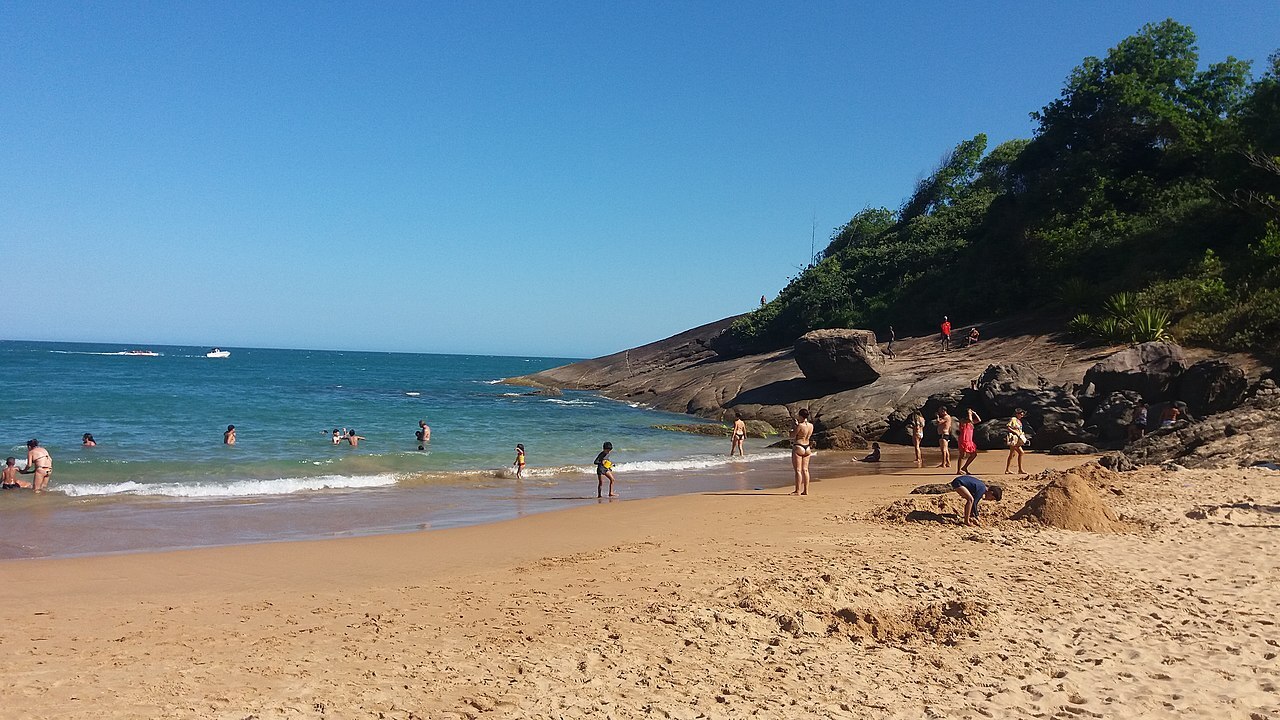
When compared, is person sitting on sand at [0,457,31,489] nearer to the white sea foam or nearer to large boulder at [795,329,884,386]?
the white sea foam

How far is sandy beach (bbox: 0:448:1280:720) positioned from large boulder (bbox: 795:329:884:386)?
18.0 m

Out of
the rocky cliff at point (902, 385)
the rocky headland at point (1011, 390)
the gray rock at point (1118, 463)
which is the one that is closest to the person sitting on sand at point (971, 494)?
the gray rock at point (1118, 463)

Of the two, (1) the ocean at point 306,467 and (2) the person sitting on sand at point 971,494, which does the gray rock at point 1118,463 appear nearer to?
(2) the person sitting on sand at point 971,494

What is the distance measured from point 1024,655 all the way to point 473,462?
18455 millimetres

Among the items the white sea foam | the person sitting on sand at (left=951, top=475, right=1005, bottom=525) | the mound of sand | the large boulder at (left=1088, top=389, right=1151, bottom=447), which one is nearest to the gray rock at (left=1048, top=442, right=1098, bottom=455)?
the large boulder at (left=1088, top=389, right=1151, bottom=447)

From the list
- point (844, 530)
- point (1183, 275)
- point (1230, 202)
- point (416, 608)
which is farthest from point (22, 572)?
point (1230, 202)

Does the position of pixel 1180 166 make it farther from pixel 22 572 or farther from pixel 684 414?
pixel 22 572

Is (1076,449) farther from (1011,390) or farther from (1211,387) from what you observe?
(1211,387)

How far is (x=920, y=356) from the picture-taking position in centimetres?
3178

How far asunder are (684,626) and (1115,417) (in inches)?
734

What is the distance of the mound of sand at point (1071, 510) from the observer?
33.7 ft

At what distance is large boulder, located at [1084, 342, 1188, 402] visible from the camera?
69.9 feet

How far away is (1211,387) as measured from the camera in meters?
20.3

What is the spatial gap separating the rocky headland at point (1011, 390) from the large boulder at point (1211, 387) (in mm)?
31
